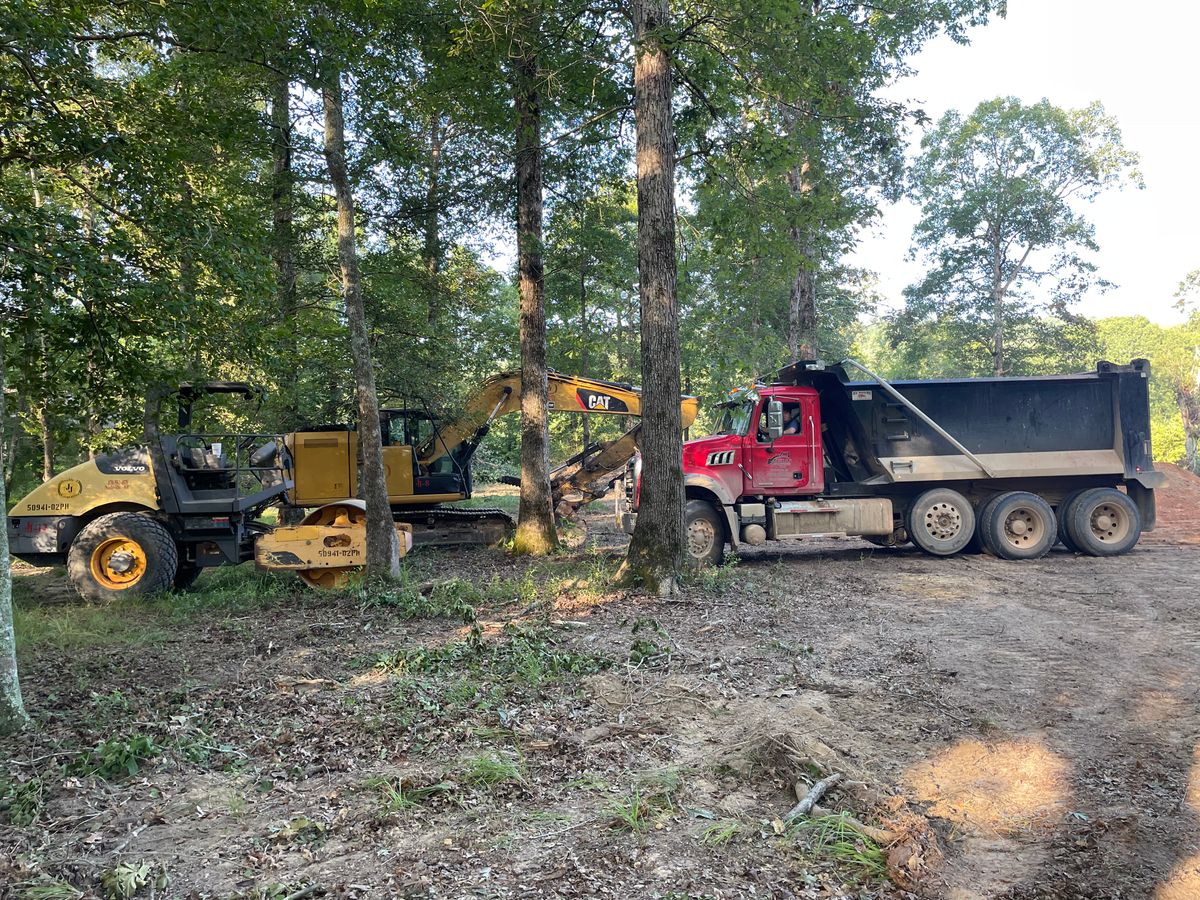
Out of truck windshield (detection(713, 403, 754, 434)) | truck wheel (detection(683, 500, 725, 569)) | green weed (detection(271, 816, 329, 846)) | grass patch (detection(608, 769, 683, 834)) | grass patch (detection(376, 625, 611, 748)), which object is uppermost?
truck windshield (detection(713, 403, 754, 434))

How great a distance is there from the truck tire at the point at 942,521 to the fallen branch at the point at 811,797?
30.3ft

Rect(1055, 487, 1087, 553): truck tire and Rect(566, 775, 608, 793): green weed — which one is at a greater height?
Rect(1055, 487, 1087, 553): truck tire

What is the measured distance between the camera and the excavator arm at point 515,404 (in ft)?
45.2

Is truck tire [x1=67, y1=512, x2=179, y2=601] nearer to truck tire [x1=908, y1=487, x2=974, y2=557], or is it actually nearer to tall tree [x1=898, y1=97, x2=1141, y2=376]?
truck tire [x1=908, y1=487, x2=974, y2=557]

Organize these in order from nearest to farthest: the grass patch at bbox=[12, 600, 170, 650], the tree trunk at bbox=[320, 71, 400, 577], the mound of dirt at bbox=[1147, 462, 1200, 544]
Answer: the grass patch at bbox=[12, 600, 170, 650] < the tree trunk at bbox=[320, 71, 400, 577] < the mound of dirt at bbox=[1147, 462, 1200, 544]

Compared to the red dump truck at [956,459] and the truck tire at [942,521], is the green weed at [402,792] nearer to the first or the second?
the red dump truck at [956,459]

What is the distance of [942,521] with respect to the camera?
12.4 m

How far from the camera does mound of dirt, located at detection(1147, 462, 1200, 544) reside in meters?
15.6

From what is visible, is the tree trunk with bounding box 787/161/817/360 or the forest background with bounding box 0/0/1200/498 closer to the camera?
the forest background with bounding box 0/0/1200/498

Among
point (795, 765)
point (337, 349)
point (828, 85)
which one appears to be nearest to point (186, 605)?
point (337, 349)

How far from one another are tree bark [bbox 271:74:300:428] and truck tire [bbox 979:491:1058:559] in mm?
10944

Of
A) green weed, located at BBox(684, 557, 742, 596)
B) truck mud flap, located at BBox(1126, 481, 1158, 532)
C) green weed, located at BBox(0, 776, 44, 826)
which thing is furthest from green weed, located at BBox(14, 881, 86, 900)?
truck mud flap, located at BBox(1126, 481, 1158, 532)

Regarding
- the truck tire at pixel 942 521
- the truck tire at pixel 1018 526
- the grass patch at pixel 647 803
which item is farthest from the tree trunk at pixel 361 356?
the truck tire at pixel 1018 526

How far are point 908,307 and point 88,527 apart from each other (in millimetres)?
31694
